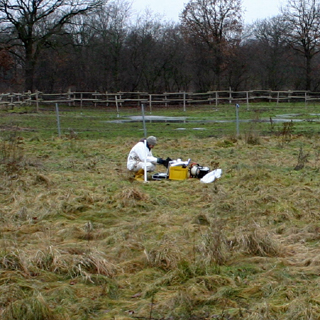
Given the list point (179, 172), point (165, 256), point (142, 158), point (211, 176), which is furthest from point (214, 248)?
point (142, 158)

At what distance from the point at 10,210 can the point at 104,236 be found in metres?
1.78

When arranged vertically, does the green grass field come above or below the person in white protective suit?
below

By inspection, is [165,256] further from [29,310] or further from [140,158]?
[140,158]

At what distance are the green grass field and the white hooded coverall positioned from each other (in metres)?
0.38

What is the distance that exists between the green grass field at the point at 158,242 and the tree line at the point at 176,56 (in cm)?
3151

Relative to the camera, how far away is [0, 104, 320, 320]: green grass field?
433 cm

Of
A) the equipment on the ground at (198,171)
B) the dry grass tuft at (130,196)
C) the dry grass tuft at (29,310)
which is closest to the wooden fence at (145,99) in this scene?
the equipment on the ground at (198,171)

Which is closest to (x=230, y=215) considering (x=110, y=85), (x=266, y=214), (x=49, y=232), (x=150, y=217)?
(x=266, y=214)

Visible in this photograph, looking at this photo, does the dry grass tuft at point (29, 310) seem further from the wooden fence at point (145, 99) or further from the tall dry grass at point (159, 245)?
the wooden fence at point (145, 99)

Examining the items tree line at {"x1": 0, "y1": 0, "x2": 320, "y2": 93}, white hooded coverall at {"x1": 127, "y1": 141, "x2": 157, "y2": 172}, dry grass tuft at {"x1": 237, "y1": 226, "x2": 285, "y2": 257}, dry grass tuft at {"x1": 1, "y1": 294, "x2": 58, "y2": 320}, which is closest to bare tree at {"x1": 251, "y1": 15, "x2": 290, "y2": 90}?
tree line at {"x1": 0, "y1": 0, "x2": 320, "y2": 93}

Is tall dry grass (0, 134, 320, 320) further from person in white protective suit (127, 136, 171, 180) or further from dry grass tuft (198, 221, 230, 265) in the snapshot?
person in white protective suit (127, 136, 171, 180)

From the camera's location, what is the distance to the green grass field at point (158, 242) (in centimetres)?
433

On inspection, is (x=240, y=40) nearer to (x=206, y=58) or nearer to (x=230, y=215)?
(x=206, y=58)

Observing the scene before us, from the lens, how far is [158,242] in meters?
5.87
